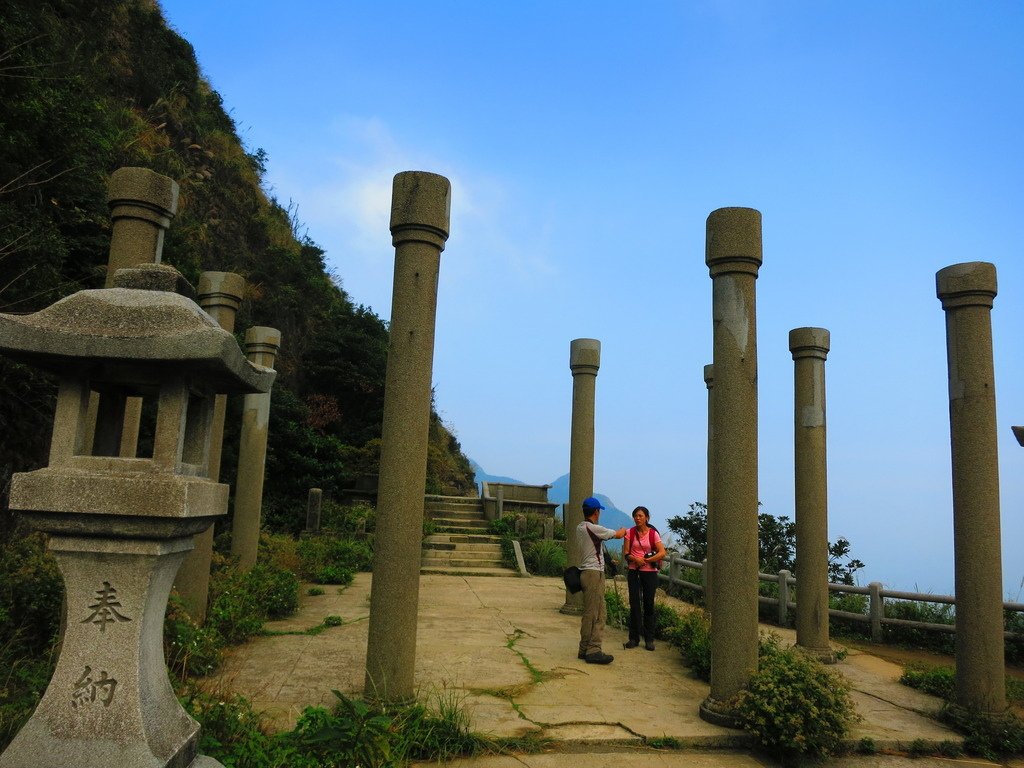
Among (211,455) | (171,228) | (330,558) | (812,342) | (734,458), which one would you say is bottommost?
(330,558)

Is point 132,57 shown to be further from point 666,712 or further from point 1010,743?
point 1010,743

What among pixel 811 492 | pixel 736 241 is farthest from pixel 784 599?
pixel 736 241

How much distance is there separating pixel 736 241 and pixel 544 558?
37.3 ft

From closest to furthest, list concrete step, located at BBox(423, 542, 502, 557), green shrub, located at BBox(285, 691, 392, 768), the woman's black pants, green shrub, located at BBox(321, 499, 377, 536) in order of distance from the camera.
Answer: green shrub, located at BBox(285, 691, 392, 768), the woman's black pants, concrete step, located at BBox(423, 542, 502, 557), green shrub, located at BBox(321, 499, 377, 536)

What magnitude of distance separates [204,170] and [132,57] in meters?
3.69

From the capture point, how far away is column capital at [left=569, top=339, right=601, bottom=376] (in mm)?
10438

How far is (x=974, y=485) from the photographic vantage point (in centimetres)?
577

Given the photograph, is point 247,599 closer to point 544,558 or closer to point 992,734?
point 992,734

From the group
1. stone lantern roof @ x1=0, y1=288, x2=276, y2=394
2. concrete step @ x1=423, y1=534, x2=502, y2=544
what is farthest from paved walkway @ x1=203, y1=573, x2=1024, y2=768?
concrete step @ x1=423, y1=534, x2=502, y2=544

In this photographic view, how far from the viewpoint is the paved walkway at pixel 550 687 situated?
191 inches

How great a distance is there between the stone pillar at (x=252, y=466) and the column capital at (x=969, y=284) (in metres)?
8.57

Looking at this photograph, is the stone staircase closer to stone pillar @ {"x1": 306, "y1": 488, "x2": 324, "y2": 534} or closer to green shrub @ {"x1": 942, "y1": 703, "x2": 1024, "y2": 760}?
stone pillar @ {"x1": 306, "y1": 488, "x2": 324, "y2": 534}

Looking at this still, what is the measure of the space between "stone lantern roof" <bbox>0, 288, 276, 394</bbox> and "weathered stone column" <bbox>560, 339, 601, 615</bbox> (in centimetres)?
698

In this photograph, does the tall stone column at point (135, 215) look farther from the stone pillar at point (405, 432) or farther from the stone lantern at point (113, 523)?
the stone lantern at point (113, 523)
